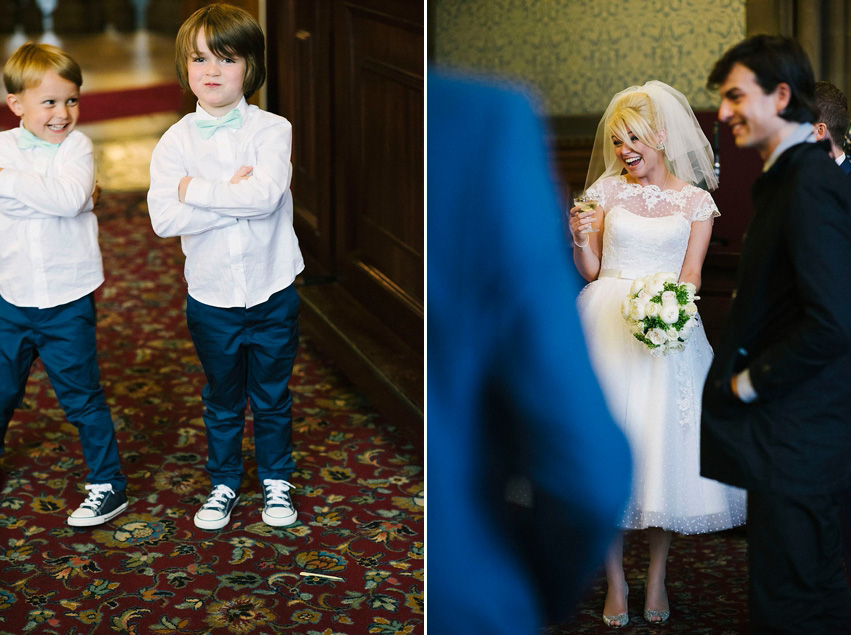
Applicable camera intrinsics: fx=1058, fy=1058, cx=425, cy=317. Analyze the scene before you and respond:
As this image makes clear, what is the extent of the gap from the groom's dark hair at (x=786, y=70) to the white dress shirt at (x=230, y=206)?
4.69 ft

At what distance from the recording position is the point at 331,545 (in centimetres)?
299

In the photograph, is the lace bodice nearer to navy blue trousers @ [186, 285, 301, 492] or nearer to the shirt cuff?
the shirt cuff

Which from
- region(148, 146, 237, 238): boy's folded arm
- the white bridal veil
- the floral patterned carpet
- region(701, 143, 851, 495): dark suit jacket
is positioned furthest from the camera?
region(148, 146, 237, 238): boy's folded arm

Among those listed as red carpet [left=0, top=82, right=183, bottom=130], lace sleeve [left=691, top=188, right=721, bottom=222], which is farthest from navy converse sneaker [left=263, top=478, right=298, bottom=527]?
red carpet [left=0, top=82, right=183, bottom=130]

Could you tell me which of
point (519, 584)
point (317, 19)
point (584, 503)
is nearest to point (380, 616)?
point (519, 584)

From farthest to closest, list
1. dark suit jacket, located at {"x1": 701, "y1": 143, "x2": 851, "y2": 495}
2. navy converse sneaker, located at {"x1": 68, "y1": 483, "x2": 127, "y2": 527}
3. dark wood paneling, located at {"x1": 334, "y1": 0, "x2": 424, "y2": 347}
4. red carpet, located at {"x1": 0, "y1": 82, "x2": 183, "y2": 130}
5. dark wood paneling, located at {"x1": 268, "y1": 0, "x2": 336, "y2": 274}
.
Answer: red carpet, located at {"x1": 0, "y1": 82, "x2": 183, "y2": 130} < dark wood paneling, located at {"x1": 268, "y1": 0, "x2": 336, "y2": 274} < dark wood paneling, located at {"x1": 334, "y1": 0, "x2": 424, "y2": 347} < navy converse sneaker, located at {"x1": 68, "y1": 483, "x2": 127, "y2": 527} < dark suit jacket, located at {"x1": 701, "y1": 143, "x2": 851, "y2": 495}

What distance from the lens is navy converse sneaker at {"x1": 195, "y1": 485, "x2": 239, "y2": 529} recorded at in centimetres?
305

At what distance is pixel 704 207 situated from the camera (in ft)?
6.08

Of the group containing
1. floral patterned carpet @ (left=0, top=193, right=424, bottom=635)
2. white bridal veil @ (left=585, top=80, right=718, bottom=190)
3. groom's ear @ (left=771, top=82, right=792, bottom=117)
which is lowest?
floral patterned carpet @ (left=0, top=193, right=424, bottom=635)

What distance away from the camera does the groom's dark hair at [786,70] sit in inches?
63.9

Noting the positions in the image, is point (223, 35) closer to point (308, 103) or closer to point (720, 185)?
point (720, 185)

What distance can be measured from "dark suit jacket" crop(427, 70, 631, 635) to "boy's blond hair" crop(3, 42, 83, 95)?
1.27m

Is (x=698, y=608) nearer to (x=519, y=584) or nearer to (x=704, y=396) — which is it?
(x=519, y=584)

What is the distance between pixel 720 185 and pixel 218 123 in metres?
1.43
